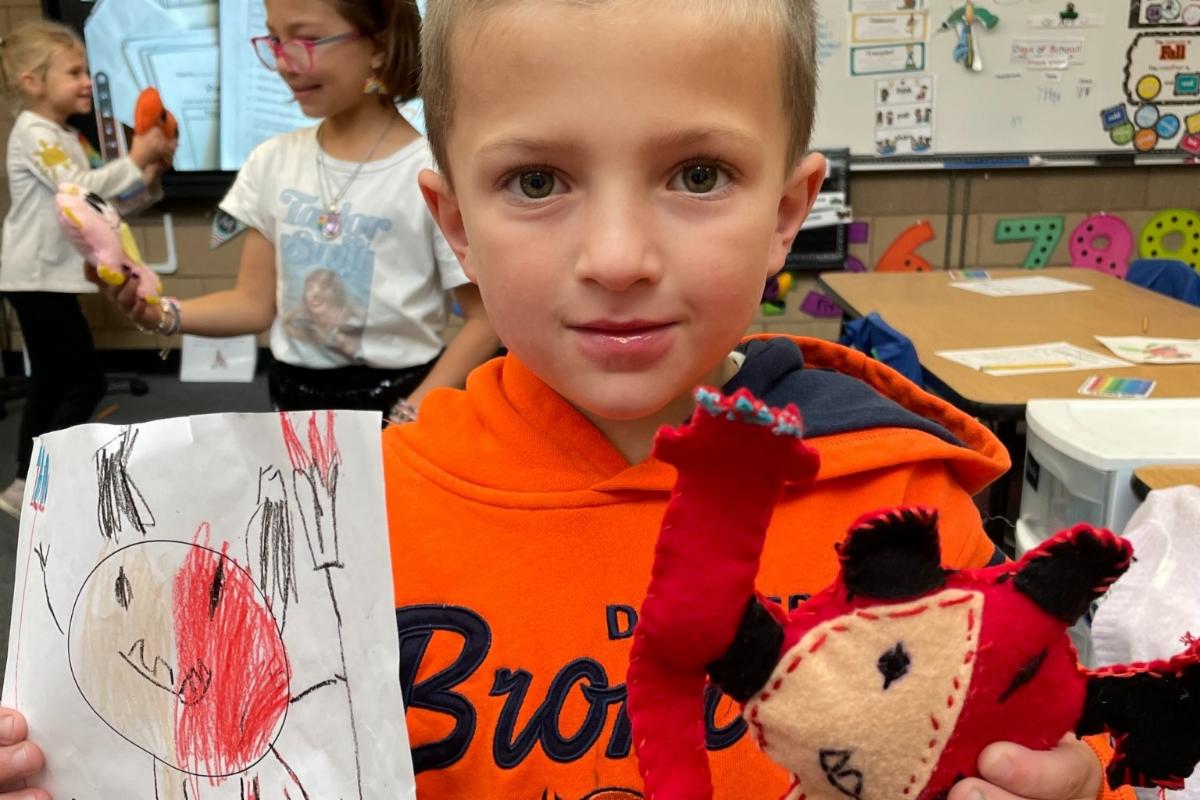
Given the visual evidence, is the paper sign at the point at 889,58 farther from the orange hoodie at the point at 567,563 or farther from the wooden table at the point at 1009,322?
the orange hoodie at the point at 567,563

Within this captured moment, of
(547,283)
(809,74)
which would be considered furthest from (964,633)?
(809,74)

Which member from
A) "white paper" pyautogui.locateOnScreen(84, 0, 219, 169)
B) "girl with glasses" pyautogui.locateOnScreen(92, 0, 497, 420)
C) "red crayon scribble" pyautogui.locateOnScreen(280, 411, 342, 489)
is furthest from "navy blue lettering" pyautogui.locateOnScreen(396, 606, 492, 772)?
"white paper" pyautogui.locateOnScreen(84, 0, 219, 169)

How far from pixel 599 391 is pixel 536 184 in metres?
0.14

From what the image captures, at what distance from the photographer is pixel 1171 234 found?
3.95 metres

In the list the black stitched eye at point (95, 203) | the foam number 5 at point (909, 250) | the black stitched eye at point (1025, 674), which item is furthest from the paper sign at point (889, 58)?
the black stitched eye at point (1025, 674)

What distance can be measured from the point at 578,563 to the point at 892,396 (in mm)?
328

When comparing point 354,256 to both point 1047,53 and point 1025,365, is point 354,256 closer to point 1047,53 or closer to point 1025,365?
point 1025,365

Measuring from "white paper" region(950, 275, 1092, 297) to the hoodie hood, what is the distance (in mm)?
2083

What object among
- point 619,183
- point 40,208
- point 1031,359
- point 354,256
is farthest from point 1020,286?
point 40,208

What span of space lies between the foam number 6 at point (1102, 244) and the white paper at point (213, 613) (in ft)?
13.3

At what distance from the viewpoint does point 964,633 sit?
1.34ft

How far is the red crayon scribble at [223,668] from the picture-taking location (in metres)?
0.62

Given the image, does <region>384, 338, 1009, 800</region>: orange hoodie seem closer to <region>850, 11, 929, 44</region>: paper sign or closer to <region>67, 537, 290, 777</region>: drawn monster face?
<region>67, 537, 290, 777</region>: drawn monster face

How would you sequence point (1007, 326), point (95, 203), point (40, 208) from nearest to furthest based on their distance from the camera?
point (95, 203)
point (1007, 326)
point (40, 208)
